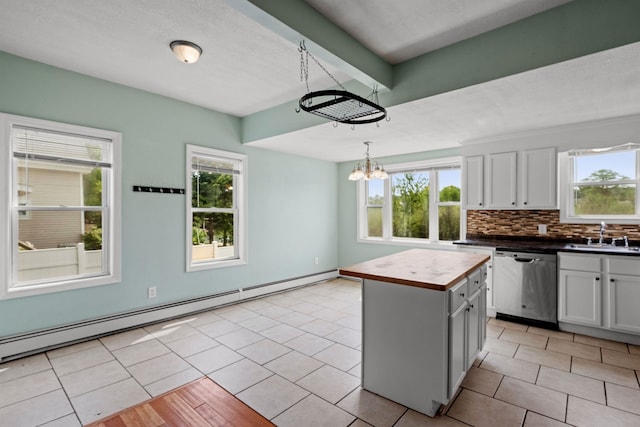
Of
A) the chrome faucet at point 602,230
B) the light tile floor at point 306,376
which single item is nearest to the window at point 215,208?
the light tile floor at point 306,376

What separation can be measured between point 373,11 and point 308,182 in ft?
12.4

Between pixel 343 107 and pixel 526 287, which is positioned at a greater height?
pixel 343 107

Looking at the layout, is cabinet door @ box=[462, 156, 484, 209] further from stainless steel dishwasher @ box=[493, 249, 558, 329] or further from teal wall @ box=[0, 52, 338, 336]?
teal wall @ box=[0, 52, 338, 336]

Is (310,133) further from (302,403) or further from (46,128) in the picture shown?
(302,403)

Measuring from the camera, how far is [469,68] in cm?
256

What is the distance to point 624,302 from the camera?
3158mm

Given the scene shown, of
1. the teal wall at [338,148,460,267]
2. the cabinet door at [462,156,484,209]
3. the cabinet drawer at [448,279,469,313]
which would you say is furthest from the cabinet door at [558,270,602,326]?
the teal wall at [338,148,460,267]

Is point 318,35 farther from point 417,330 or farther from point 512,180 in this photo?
point 512,180

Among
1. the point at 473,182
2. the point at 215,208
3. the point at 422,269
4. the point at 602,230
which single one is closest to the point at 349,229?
the point at 473,182

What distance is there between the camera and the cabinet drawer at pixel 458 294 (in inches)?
81.1

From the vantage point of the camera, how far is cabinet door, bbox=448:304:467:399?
206cm

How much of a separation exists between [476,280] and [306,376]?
1.56 metres

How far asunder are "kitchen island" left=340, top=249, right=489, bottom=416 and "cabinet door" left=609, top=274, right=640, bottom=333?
1.85m

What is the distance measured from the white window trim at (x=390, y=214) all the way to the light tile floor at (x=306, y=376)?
170 cm
